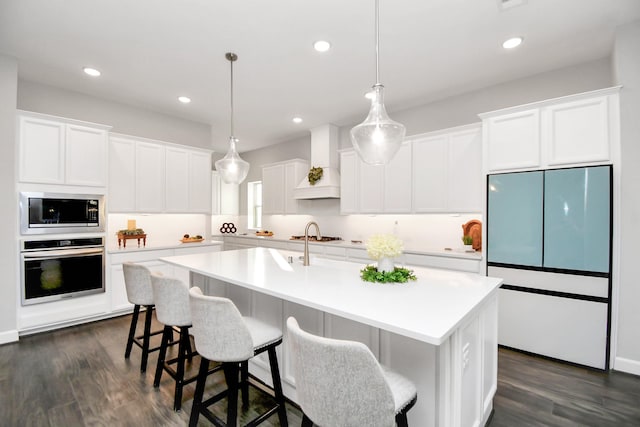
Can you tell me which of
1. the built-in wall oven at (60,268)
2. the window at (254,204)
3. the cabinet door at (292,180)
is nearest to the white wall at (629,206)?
the cabinet door at (292,180)

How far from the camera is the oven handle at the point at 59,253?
3264 mm

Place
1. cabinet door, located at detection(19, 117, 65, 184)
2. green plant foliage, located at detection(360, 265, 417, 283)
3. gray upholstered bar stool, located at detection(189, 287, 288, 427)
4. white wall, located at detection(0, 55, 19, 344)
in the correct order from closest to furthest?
1. gray upholstered bar stool, located at detection(189, 287, 288, 427)
2. green plant foliage, located at detection(360, 265, 417, 283)
3. white wall, located at detection(0, 55, 19, 344)
4. cabinet door, located at detection(19, 117, 65, 184)

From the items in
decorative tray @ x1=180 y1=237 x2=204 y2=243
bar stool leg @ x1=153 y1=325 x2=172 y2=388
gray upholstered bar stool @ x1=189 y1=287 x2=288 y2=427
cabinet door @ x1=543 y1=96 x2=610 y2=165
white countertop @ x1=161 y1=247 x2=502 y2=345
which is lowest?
bar stool leg @ x1=153 y1=325 x2=172 y2=388

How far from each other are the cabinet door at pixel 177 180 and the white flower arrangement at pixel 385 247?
3.75 m

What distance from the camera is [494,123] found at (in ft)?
10.5

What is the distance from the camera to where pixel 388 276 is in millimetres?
1906

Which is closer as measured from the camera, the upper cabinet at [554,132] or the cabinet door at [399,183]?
the upper cabinet at [554,132]

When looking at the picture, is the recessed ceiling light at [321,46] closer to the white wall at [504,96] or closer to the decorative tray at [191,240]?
the white wall at [504,96]

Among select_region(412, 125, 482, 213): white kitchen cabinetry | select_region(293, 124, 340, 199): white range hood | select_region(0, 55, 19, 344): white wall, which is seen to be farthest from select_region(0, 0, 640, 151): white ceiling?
select_region(293, 124, 340, 199): white range hood

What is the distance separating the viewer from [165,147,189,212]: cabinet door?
4.61 meters

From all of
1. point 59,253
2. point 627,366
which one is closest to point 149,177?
point 59,253

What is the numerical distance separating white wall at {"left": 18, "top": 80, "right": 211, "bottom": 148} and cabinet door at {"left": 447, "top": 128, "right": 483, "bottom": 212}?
4075mm

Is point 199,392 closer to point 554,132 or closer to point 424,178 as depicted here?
point 424,178

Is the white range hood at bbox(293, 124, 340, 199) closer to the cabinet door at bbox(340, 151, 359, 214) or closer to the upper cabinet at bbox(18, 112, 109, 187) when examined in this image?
the cabinet door at bbox(340, 151, 359, 214)
